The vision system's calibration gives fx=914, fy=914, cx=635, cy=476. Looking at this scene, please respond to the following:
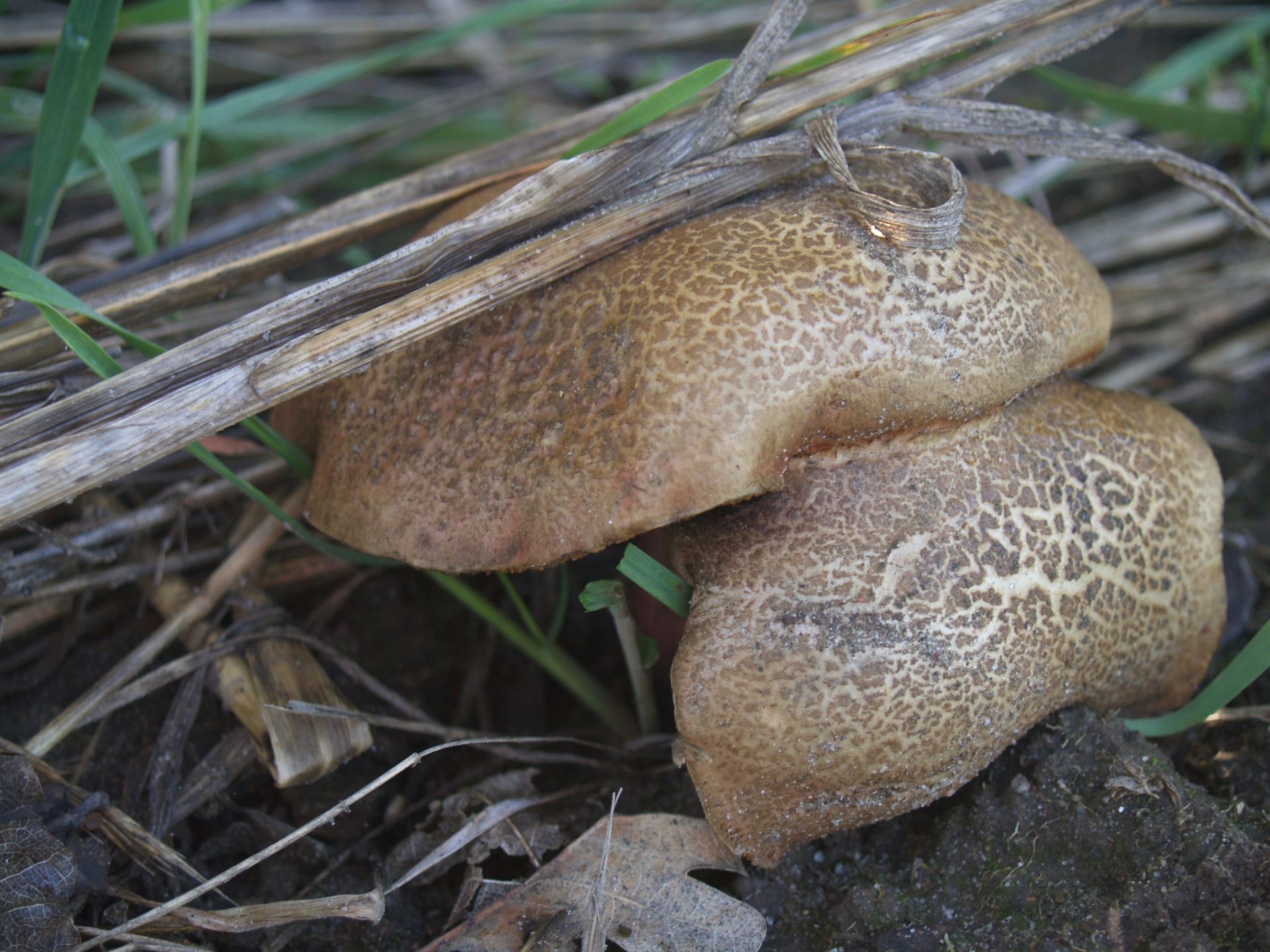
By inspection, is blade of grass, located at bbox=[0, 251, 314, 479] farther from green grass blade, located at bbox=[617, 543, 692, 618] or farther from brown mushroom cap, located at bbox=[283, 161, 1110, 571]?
green grass blade, located at bbox=[617, 543, 692, 618]

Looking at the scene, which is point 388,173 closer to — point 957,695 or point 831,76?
point 831,76

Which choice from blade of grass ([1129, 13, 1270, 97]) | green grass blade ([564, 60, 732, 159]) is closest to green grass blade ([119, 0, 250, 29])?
green grass blade ([564, 60, 732, 159])

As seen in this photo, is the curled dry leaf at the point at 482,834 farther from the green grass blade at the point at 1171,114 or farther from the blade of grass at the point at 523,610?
the green grass blade at the point at 1171,114

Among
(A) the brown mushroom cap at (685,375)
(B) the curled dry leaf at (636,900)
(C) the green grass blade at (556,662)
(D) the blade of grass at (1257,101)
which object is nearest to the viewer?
(A) the brown mushroom cap at (685,375)

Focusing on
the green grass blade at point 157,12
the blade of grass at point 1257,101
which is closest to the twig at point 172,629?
the green grass blade at point 157,12

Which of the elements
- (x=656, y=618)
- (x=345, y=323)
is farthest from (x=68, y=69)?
(x=656, y=618)

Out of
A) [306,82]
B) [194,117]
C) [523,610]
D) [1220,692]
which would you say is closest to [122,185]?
[194,117]
